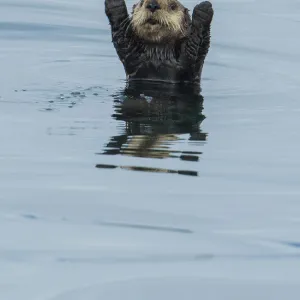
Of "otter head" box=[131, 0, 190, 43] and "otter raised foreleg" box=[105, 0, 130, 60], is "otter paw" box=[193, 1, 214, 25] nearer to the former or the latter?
"otter head" box=[131, 0, 190, 43]

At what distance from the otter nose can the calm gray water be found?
59 centimetres

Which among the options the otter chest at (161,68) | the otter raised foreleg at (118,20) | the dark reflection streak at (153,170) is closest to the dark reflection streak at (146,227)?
the dark reflection streak at (153,170)

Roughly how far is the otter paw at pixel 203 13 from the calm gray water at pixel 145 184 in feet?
1.59

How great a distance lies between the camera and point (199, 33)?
7.70 metres

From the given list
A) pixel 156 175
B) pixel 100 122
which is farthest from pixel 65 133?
pixel 156 175

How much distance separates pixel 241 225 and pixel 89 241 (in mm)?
669

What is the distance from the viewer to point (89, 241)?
4.32 m

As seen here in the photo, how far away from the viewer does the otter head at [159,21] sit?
7.57 m

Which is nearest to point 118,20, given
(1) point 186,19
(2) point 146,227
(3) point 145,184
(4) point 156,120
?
(1) point 186,19

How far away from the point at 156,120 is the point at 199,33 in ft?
4.40

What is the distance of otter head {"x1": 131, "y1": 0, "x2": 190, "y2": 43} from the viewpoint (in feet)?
24.8

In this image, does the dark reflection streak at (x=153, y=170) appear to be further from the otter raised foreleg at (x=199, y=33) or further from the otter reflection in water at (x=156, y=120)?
the otter raised foreleg at (x=199, y=33)

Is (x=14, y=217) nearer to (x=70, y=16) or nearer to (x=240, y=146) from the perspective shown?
(x=240, y=146)

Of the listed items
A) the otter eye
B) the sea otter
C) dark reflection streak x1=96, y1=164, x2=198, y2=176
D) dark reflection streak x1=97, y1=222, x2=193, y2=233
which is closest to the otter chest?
the sea otter
